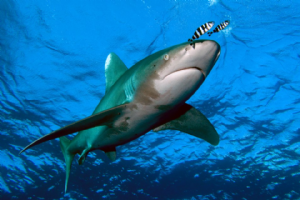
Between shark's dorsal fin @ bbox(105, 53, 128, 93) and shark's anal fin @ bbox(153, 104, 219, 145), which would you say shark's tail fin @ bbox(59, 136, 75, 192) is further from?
shark's anal fin @ bbox(153, 104, 219, 145)

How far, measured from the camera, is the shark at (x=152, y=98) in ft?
7.53

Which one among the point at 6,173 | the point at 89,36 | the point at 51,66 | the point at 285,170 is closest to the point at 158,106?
the point at 89,36

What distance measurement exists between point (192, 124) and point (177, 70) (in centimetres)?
197

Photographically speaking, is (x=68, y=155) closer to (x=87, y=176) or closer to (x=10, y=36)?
(x=10, y=36)

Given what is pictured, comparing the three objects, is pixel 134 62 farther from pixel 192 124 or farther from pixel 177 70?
pixel 177 70

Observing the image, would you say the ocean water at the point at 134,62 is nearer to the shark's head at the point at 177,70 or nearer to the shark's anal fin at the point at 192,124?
the shark's anal fin at the point at 192,124

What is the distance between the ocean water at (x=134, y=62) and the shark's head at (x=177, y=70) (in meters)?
6.98

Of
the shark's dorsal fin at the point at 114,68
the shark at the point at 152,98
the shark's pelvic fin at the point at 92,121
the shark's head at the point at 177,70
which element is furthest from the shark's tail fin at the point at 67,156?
the shark's head at the point at 177,70

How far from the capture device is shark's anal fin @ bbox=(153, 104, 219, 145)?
3900mm

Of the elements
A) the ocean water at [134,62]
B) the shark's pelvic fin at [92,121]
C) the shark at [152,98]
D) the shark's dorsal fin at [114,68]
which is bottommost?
the shark's pelvic fin at [92,121]

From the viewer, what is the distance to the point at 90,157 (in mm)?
19000

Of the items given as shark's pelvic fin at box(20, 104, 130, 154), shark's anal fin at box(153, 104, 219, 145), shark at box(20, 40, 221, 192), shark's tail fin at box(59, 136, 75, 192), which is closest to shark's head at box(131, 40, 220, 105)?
shark at box(20, 40, 221, 192)

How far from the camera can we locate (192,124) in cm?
404

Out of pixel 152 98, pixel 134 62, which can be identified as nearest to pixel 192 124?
pixel 152 98
